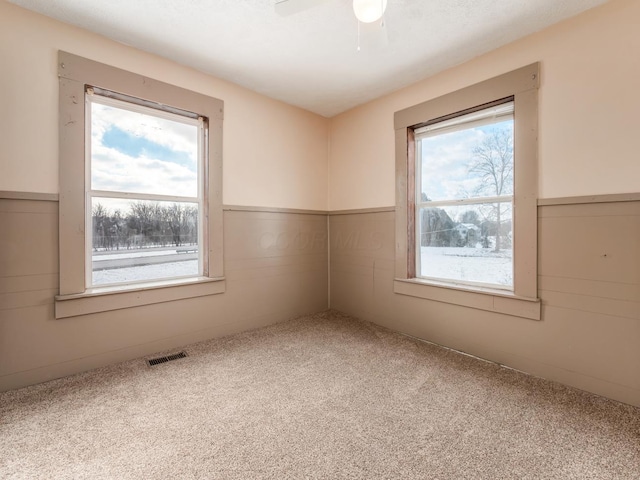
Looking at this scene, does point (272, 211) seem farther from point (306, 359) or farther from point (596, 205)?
point (596, 205)

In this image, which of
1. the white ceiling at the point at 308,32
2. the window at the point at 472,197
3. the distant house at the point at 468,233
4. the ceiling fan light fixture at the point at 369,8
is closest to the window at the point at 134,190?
the white ceiling at the point at 308,32

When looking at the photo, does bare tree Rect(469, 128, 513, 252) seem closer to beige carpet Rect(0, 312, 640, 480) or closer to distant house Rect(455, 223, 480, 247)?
distant house Rect(455, 223, 480, 247)

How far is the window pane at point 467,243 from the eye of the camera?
247 cm

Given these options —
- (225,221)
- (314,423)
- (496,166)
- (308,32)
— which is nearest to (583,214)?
(496,166)

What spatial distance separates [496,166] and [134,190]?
3158mm

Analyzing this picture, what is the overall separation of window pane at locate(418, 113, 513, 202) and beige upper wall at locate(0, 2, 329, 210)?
1.42 metres

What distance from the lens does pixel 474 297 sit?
2.52m

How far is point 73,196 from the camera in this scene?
2.19 m

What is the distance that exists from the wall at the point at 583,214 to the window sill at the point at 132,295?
241 cm

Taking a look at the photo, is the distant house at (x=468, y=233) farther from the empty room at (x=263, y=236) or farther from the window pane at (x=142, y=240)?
the window pane at (x=142, y=240)

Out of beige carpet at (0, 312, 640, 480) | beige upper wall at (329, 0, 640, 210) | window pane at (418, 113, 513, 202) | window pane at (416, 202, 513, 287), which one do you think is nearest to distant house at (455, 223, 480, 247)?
window pane at (416, 202, 513, 287)

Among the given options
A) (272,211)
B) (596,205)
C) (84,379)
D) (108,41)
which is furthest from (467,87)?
(84,379)

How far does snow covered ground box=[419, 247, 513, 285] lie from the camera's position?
2.47 m

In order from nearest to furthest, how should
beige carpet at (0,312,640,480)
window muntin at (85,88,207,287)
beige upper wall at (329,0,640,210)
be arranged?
1. beige carpet at (0,312,640,480)
2. beige upper wall at (329,0,640,210)
3. window muntin at (85,88,207,287)
